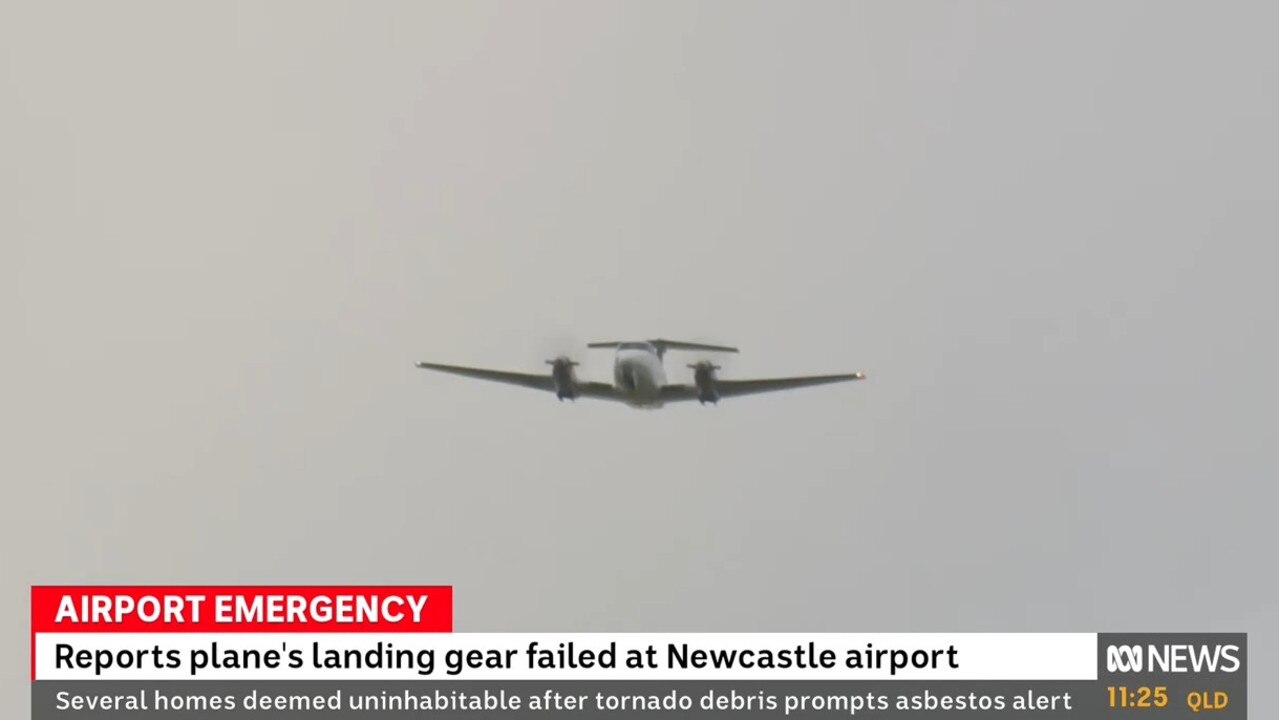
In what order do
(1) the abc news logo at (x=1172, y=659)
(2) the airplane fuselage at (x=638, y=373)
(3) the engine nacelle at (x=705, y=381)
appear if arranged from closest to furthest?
(1) the abc news logo at (x=1172, y=659) < (2) the airplane fuselage at (x=638, y=373) < (3) the engine nacelle at (x=705, y=381)

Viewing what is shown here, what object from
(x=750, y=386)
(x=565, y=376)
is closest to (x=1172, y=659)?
(x=750, y=386)

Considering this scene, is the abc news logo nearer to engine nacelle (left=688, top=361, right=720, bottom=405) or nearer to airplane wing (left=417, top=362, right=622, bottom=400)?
engine nacelle (left=688, top=361, right=720, bottom=405)

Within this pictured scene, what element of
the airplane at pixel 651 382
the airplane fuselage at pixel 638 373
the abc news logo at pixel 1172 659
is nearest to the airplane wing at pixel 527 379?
the airplane at pixel 651 382

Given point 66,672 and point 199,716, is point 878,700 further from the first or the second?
point 66,672

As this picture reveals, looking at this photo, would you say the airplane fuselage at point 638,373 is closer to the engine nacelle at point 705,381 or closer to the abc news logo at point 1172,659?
the engine nacelle at point 705,381

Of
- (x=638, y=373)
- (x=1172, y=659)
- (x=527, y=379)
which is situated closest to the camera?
(x=1172, y=659)

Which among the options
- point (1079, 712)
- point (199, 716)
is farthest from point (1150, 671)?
point (199, 716)

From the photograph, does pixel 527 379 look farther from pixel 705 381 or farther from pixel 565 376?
pixel 705 381
